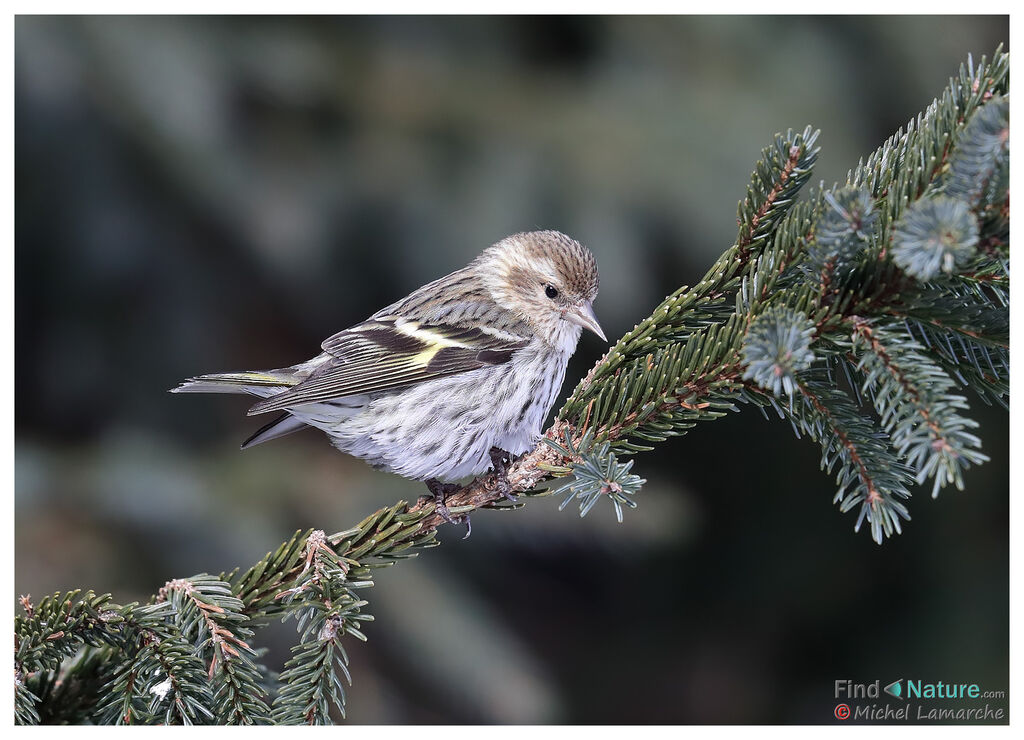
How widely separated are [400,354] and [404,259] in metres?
1.14

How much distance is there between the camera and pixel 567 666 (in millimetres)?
3906

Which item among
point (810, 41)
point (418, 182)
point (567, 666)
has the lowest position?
point (567, 666)

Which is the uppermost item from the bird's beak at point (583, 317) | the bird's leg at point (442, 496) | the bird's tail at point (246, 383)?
the bird's beak at point (583, 317)

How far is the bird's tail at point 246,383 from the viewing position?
188 cm

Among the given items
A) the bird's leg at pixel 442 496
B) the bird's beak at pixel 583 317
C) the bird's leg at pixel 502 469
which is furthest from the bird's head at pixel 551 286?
the bird's leg at pixel 442 496

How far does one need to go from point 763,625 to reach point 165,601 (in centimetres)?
289

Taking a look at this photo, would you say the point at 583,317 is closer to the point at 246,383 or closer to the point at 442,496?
the point at 442,496

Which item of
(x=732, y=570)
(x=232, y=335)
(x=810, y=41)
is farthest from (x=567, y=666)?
(x=810, y=41)

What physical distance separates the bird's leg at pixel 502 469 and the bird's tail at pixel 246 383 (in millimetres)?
451

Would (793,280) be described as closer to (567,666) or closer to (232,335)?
(232,335)

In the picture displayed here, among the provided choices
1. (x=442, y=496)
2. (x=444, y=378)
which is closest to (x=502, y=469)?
(x=442, y=496)

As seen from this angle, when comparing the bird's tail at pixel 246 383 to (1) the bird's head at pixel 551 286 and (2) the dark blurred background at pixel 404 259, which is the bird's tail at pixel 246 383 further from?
(2) the dark blurred background at pixel 404 259

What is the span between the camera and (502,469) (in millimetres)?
1831

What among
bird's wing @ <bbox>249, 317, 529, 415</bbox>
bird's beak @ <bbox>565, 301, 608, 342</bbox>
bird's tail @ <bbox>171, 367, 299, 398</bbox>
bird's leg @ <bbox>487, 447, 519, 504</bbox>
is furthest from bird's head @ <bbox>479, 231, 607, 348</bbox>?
bird's tail @ <bbox>171, 367, 299, 398</bbox>
